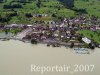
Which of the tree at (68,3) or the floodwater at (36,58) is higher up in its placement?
the floodwater at (36,58)

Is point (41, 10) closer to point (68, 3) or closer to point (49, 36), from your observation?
point (68, 3)

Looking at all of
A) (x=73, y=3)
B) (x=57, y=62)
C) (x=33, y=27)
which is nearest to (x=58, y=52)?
(x=57, y=62)

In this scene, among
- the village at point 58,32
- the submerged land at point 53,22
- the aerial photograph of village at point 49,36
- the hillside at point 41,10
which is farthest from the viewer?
the hillside at point 41,10

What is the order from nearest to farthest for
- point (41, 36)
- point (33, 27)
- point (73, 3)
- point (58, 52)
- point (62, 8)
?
point (58, 52) < point (41, 36) < point (33, 27) < point (62, 8) < point (73, 3)

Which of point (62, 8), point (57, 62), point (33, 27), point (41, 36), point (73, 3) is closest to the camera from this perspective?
point (57, 62)

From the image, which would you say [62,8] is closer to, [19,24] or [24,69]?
[19,24]

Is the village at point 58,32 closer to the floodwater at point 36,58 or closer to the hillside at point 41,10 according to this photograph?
the floodwater at point 36,58

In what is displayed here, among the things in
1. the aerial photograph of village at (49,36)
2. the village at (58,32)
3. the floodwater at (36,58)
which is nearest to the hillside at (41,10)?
the aerial photograph of village at (49,36)

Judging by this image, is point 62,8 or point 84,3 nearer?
point 62,8

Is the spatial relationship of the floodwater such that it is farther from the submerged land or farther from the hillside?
the hillside
